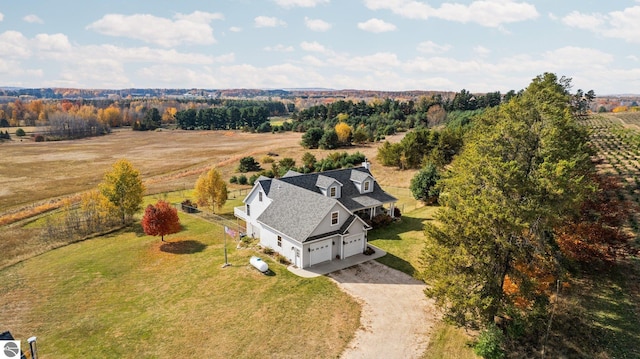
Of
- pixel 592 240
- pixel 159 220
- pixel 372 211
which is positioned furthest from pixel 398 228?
pixel 159 220

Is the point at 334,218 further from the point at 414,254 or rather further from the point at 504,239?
the point at 504,239

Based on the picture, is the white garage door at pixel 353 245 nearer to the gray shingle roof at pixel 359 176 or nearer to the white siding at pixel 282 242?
the white siding at pixel 282 242

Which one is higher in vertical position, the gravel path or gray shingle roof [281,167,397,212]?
gray shingle roof [281,167,397,212]

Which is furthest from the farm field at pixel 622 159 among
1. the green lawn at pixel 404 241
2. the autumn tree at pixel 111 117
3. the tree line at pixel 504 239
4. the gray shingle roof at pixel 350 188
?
the autumn tree at pixel 111 117

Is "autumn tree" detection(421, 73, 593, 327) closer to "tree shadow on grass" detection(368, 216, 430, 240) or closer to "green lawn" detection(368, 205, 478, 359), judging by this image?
"green lawn" detection(368, 205, 478, 359)

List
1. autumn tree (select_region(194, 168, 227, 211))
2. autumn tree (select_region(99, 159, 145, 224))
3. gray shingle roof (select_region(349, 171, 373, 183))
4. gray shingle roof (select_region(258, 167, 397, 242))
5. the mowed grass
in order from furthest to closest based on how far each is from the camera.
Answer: autumn tree (select_region(194, 168, 227, 211)) → autumn tree (select_region(99, 159, 145, 224)) → gray shingle roof (select_region(349, 171, 373, 183)) → gray shingle roof (select_region(258, 167, 397, 242)) → the mowed grass

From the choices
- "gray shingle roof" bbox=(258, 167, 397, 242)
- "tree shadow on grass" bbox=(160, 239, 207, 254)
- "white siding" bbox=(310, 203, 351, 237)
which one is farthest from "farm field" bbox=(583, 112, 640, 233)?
"tree shadow on grass" bbox=(160, 239, 207, 254)

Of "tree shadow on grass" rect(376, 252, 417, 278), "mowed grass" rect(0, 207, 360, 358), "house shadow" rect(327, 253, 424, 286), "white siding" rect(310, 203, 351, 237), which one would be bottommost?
"mowed grass" rect(0, 207, 360, 358)
